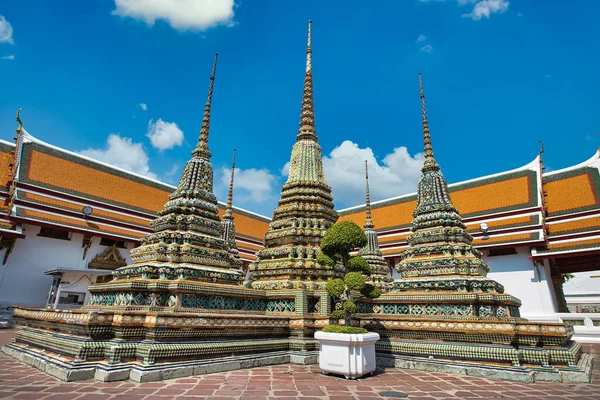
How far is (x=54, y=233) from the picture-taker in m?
21.1

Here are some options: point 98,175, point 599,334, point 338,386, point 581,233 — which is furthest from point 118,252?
point 581,233

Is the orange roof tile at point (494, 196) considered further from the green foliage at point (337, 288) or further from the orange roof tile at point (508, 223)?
the green foliage at point (337, 288)

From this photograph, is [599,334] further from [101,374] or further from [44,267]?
[44,267]

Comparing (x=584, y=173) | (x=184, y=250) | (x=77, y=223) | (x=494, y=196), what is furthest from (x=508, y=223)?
(x=77, y=223)

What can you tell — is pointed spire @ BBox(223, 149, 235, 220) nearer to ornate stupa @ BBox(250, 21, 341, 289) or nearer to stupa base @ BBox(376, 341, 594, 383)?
ornate stupa @ BBox(250, 21, 341, 289)

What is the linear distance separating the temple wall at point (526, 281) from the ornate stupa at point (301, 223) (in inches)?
612

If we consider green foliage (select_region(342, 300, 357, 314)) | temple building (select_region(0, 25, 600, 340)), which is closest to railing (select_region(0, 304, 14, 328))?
temple building (select_region(0, 25, 600, 340))

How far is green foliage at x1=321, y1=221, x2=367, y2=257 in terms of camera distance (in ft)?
24.1

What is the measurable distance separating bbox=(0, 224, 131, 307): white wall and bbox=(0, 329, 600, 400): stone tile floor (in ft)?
50.9

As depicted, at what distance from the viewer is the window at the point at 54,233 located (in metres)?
20.7

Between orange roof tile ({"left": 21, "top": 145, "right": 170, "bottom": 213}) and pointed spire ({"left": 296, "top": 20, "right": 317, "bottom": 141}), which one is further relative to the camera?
orange roof tile ({"left": 21, "top": 145, "right": 170, "bottom": 213})

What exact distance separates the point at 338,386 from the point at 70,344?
174 inches

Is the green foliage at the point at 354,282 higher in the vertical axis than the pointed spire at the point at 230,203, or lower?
lower

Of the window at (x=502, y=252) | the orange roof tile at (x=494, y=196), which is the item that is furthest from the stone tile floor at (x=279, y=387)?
the orange roof tile at (x=494, y=196)
